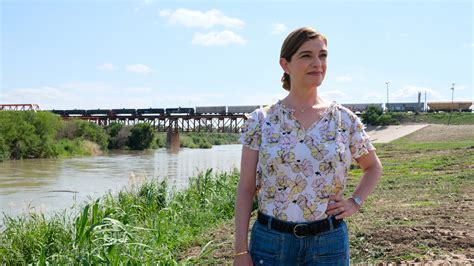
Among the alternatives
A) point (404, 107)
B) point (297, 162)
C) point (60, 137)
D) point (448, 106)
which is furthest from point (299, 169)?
point (448, 106)

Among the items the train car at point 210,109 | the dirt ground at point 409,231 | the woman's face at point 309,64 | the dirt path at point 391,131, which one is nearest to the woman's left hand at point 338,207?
the woman's face at point 309,64

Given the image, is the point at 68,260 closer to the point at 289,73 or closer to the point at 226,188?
the point at 289,73

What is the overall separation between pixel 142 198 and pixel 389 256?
19.9 ft

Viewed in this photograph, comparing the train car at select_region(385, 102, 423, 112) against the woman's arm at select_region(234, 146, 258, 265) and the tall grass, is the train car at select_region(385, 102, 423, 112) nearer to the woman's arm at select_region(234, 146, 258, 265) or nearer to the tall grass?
the tall grass

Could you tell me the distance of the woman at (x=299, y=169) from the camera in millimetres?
2184

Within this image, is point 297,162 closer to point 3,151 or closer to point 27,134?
point 3,151

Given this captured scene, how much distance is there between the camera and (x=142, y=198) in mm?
9984

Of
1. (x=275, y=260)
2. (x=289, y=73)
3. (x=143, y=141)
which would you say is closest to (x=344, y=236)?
(x=275, y=260)

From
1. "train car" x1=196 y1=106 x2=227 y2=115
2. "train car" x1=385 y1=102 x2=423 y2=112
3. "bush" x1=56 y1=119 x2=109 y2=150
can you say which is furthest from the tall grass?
"train car" x1=385 y1=102 x2=423 y2=112

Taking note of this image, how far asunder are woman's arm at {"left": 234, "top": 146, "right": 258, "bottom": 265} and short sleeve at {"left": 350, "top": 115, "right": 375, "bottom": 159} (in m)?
0.44

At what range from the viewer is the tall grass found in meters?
4.36

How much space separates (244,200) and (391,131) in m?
53.6

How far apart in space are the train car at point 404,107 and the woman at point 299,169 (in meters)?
67.5

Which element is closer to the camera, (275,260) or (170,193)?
(275,260)
